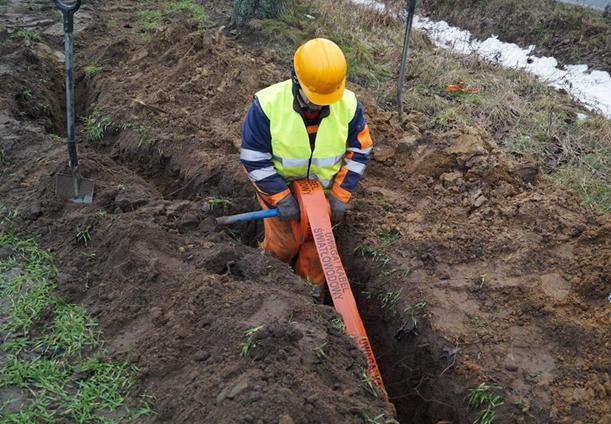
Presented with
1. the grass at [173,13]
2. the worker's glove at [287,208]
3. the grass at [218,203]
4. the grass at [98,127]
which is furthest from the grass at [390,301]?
the grass at [173,13]

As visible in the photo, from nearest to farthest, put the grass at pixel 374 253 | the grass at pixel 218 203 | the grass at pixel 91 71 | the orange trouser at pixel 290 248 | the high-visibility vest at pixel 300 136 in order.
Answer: the high-visibility vest at pixel 300 136 < the grass at pixel 374 253 < the orange trouser at pixel 290 248 < the grass at pixel 218 203 < the grass at pixel 91 71

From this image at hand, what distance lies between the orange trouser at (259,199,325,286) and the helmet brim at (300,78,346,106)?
42.7 inches

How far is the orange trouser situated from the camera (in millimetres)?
4477

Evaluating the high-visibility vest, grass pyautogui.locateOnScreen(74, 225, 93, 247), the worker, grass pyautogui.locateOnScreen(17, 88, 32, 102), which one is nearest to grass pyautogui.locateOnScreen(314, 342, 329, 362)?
the worker

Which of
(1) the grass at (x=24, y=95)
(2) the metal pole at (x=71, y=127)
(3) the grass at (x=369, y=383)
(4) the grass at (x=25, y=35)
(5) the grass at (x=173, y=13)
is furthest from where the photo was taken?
(5) the grass at (x=173, y=13)

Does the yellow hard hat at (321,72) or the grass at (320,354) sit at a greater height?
the yellow hard hat at (321,72)

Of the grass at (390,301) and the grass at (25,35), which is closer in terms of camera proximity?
the grass at (390,301)

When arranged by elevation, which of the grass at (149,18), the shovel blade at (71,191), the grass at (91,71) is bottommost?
the grass at (149,18)

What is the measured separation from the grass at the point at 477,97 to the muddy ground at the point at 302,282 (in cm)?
67

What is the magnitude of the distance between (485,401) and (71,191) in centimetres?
336

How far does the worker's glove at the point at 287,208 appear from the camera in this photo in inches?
156

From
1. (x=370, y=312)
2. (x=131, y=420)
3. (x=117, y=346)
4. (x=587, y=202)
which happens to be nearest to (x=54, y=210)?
(x=117, y=346)

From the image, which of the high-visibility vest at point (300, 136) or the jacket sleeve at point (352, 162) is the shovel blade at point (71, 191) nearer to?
the high-visibility vest at point (300, 136)

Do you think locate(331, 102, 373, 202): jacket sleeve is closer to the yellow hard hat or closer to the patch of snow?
the yellow hard hat
